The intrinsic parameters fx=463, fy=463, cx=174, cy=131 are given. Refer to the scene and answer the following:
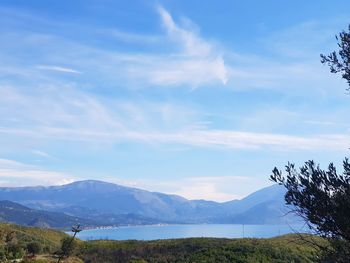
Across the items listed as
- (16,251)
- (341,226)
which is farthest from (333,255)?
(16,251)

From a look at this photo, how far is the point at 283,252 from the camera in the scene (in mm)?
65500

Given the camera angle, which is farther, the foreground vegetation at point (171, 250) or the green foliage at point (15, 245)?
the foreground vegetation at point (171, 250)

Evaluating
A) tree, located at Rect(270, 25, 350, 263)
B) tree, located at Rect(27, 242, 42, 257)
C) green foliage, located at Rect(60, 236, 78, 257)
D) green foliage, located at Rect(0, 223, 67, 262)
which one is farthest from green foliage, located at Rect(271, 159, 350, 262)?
tree, located at Rect(27, 242, 42, 257)

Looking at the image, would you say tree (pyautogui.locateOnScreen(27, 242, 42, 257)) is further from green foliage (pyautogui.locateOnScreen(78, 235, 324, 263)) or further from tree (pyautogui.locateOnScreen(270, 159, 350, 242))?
tree (pyautogui.locateOnScreen(270, 159, 350, 242))

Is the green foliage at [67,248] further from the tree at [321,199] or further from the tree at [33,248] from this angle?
the tree at [321,199]

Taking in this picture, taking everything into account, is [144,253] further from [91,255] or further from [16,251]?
[16,251]

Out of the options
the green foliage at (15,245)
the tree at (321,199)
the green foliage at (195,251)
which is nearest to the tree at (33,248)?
the green foliage at (15,245)

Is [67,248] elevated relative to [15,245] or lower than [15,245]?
lower

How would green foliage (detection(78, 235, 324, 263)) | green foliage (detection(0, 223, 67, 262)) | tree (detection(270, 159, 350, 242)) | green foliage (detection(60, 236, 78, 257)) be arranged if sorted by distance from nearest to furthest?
tree (detection(270, 159, 350, 242)), green foliage (detection(0, 223, 67, 262)), green foliage (detection(60, 236, 78, 257)), green foliage (detection(78, 235, 324, 263))

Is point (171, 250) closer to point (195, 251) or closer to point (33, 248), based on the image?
point (195, 251)

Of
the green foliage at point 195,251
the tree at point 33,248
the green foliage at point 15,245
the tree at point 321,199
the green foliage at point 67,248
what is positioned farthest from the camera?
the green foliage at point 195,251

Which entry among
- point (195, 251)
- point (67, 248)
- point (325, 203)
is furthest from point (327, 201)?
point (195, 251)

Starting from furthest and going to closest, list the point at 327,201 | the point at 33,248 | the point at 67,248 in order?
1. the point at 33,248
2. the point at 67,248
3. the point at 327,201

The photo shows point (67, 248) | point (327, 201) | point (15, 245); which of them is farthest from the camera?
point (67, 248)
